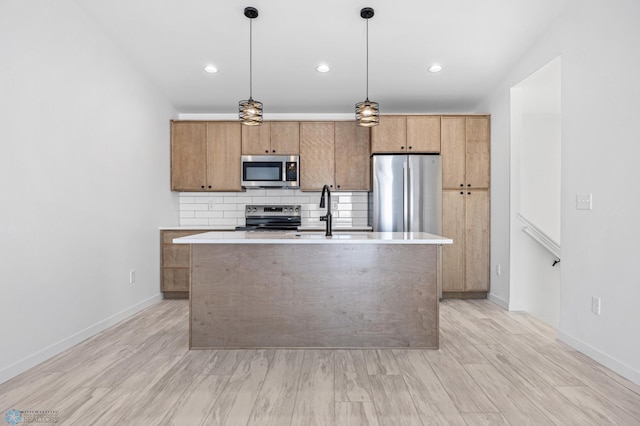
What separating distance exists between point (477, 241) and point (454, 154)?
1.10 meters

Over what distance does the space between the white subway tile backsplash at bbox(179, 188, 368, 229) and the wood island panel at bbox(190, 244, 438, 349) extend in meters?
2.22

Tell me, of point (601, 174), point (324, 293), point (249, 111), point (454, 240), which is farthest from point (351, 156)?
point (601, 174)

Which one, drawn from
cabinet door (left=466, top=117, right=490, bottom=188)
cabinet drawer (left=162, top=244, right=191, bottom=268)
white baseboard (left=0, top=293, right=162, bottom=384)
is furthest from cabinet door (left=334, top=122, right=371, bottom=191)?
white baseboard (left=0, top=293, right=162, bottom=384)

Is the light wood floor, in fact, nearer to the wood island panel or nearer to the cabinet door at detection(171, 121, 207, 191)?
the wood island panel

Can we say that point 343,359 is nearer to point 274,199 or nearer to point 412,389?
point 412,389

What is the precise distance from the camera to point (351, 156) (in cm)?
468

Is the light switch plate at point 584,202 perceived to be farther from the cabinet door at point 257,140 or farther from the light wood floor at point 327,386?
the cabinet door at point 257,140

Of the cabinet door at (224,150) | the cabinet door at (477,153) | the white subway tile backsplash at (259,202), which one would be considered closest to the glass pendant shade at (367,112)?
the cabinet door at (477,153)

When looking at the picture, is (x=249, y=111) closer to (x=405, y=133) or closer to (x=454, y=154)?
(x=405, y=133)

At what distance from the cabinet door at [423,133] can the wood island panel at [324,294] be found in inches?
80.0

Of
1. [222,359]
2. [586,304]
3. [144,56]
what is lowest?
[222,359]

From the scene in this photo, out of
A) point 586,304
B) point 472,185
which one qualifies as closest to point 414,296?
point 586,304

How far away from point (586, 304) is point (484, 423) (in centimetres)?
153

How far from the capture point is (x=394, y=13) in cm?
312
